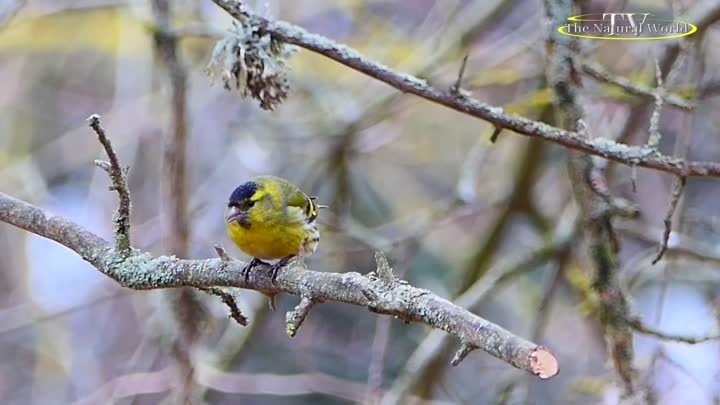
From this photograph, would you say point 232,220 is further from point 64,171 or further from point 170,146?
point 64,171

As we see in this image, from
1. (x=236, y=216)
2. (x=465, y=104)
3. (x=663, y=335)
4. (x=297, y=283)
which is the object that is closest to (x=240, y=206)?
(x=236, y=216)

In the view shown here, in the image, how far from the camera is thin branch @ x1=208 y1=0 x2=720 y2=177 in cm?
219

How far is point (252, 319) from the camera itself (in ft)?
13.4

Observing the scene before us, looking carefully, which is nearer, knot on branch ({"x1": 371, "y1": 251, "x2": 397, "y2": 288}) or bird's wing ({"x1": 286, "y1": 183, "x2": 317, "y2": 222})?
knot on branch ({"x1": 371, "y1": 251, "x2": 397, "y2": 288})

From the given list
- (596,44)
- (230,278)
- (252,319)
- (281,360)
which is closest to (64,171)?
(281,360)

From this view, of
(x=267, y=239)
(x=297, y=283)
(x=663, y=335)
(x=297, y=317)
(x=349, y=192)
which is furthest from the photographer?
(x=349, y=192)

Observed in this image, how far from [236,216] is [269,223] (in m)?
0.10

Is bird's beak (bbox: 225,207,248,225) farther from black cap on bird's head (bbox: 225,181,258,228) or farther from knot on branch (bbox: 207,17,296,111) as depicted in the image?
knot on branch (bbox: 207,17,296,111)

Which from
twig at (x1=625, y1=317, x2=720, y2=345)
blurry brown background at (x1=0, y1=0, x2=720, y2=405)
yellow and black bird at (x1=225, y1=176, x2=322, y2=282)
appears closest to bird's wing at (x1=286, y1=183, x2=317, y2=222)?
Result: yellow and black bird at (x1=225, y1=176, x2=322, y2=282)

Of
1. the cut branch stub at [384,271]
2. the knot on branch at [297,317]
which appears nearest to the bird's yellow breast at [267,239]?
the knot on branch at [297,317]

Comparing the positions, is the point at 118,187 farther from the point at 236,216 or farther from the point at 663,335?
the point at 663,335

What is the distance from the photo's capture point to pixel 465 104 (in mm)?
2256

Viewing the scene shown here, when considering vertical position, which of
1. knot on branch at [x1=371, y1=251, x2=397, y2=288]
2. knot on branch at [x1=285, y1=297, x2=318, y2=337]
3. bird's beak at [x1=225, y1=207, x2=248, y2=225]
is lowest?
bird's beak at [x1=225, y1=207, x2=248, y2=225]

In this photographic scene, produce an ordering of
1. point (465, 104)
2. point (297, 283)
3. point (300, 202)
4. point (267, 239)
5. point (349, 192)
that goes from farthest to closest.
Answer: point (349, 192) → point (300, 202) → point (267, 239) → point (465, 104) → point (297, 283)
